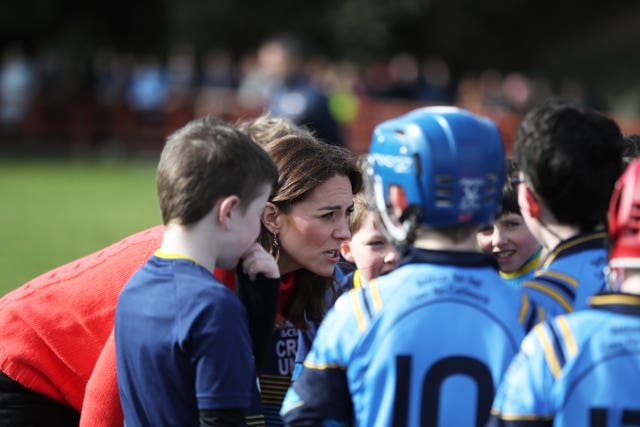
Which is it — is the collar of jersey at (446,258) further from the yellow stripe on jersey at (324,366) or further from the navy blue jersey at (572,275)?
the yellow stripe on jersey at (324,366)

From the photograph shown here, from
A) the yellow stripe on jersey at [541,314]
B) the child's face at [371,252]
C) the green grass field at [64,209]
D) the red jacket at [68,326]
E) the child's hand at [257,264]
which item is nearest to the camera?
the yellow stripe on jersey at [541,314]

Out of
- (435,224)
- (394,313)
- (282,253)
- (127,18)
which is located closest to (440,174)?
(435,224)

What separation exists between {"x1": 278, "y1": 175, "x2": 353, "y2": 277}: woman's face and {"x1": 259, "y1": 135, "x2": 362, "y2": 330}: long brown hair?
0.03 meters

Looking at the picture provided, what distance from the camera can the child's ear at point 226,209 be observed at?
2826 millimetres

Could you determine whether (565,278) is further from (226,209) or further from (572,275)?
(226,209)

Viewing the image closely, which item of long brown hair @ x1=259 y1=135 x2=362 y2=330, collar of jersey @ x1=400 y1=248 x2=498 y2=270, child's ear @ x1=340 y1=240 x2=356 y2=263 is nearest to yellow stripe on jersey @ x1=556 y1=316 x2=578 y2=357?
collar of jersey @ x1=400 y1=248 x2=498 y2=270

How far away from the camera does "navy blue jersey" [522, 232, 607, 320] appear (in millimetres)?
2693

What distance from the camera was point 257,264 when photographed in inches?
118

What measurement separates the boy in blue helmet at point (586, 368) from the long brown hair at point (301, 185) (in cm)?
131

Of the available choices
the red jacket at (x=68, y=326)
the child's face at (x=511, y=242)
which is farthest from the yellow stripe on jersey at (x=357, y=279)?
the red jacket at (x=68, y=326)

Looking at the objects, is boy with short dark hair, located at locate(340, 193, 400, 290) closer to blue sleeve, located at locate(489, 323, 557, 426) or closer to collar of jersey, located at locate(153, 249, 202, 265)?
collar of jersey, located at locate(153, 249, 202, 265)

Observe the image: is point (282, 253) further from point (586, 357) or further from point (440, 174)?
point (586, 357)

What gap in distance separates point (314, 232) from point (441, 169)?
3.79 ft

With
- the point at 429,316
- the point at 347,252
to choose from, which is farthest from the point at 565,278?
the point at 347,252
